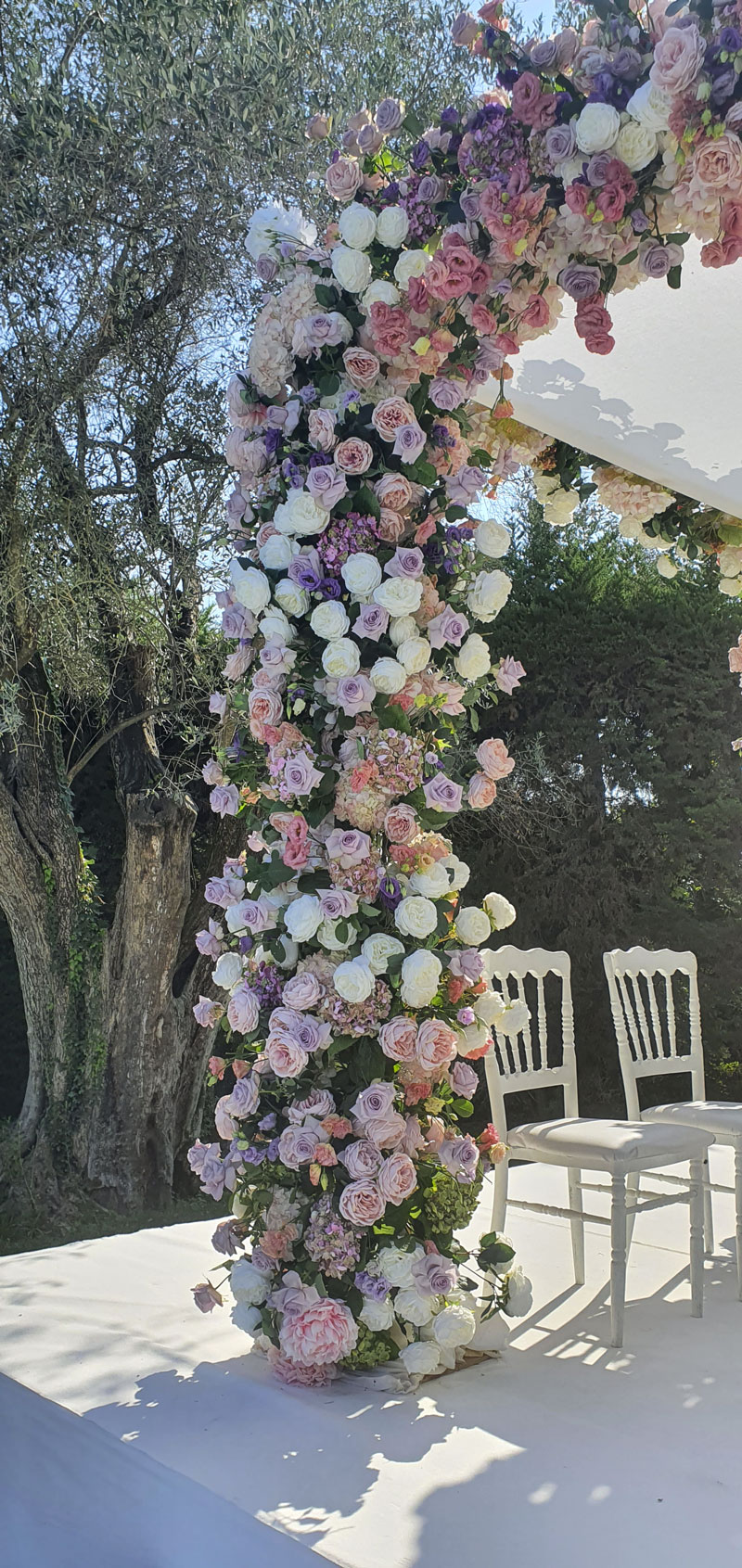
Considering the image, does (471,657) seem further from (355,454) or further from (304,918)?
(304,918)

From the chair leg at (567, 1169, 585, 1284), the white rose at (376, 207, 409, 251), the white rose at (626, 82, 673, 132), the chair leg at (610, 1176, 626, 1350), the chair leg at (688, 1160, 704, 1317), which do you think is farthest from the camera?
the chair leg at (567, 1169, 585, 1284)

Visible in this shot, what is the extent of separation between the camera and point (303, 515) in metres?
2.50

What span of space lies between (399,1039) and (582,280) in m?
1.49

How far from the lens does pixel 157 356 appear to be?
502 cm

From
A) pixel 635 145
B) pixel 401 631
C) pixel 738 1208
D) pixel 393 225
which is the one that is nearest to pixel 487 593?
pixel 401 631

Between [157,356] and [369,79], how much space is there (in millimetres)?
1419

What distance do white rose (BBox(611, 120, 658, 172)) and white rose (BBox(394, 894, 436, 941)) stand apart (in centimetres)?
141

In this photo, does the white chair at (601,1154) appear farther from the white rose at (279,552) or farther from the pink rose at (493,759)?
the white rose at (279,552)

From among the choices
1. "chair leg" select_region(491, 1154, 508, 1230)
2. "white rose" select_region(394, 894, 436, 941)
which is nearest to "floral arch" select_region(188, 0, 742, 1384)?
"white rose" select_region(394, 894, 436, 941)

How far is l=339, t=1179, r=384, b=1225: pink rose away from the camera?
236 centimetres

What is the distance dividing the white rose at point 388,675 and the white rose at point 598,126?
1.00 m

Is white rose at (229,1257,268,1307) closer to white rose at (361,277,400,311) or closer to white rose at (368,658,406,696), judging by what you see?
white rose at (368,658,406,696)

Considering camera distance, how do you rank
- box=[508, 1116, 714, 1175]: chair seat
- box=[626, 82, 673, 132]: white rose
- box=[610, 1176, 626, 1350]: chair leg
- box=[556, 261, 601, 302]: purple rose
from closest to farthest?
box=[626, 82, 673, 132]: white rose → box=[556, 261, 601, 302]: purple rose → box=[610, 1176, 626, 1350]: chair leg → box=[508, 1116, 714, 1175]: chair seat

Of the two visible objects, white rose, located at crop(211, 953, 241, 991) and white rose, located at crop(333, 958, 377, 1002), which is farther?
white rose, located at crop(211, 953, 241, 991)
